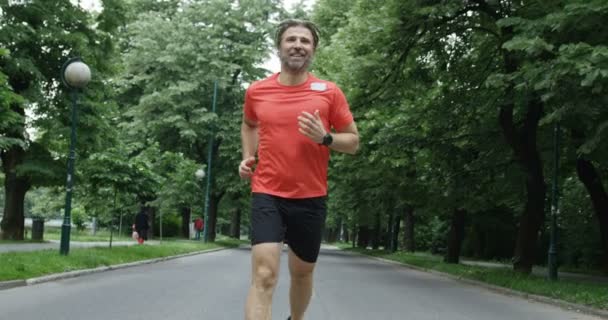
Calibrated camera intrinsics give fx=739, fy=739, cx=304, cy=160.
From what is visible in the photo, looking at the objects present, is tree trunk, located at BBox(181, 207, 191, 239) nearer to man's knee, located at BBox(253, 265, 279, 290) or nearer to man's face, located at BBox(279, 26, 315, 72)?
man's face, located at BBox(279, 26, 315, 72)

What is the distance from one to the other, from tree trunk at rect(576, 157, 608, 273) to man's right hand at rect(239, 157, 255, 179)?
53.1ft

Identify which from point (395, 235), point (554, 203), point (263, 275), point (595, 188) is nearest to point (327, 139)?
Answer: point (263, 275)

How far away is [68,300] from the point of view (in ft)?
30.0

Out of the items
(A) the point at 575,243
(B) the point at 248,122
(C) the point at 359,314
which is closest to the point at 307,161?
(B) the point at 248,122

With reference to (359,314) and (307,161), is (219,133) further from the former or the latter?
(307,161)

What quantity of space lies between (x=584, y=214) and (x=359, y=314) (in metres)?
23.8

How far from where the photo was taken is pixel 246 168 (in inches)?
170

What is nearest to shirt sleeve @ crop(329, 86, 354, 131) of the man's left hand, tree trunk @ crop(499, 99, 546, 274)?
the man's left hand

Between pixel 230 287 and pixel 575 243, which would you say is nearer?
pixel 230 287

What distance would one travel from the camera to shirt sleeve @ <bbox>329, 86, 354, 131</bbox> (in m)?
4.33

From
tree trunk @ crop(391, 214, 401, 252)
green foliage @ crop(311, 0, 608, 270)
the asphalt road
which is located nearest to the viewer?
the asphalt road

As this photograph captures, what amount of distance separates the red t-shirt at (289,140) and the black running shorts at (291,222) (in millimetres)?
50

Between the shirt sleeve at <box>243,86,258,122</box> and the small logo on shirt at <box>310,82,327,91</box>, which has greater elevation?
the small logo on shirt at <box>310,82,327,91</box>

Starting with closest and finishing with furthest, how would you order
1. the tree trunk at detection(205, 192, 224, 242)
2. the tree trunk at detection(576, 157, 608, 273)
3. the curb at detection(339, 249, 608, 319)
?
the curb at detection(339, 249, 608, 319)
the tree trunk at detection(576, 157, 608, 273)
the tree trunk at detection(205, 192, 224, 242)
